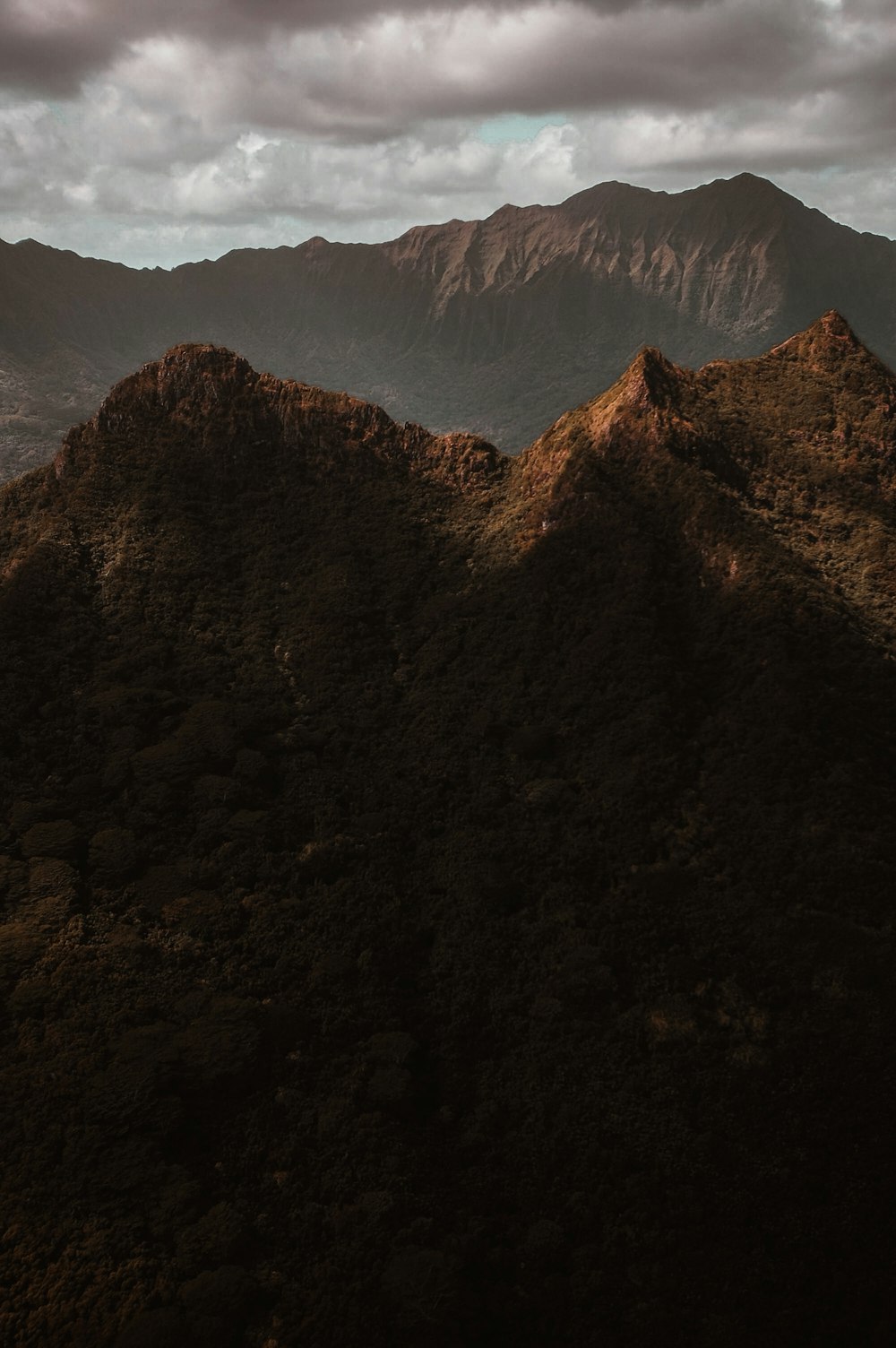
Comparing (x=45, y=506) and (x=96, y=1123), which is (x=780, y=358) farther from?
(x=96, y=1123)

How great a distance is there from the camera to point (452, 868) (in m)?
78.0

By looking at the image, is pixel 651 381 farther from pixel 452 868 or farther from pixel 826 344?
pixel 452 868

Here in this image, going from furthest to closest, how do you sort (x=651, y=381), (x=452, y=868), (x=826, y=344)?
(x=826, y=344) < (x=651, y=381) < (x=452, y=868)

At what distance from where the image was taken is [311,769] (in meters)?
85.5

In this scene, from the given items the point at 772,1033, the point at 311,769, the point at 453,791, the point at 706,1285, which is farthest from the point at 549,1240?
the point at 311,769

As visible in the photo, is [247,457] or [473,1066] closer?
[473,1066]

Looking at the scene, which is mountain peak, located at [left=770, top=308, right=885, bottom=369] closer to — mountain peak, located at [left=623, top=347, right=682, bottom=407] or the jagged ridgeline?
the jagged ridgeline

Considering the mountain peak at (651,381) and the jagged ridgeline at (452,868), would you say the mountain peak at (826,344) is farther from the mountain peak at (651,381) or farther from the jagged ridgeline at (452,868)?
the mountain peak at (651,381)

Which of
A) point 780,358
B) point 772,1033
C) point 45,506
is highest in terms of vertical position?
point 780,358

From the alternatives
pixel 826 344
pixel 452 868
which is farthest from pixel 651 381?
pixel 452 868

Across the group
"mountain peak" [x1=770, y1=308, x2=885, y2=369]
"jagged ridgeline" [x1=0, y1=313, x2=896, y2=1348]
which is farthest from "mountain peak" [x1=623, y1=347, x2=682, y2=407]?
"mountain peak" [x1=770, y1=308, x2=885, y2=369]

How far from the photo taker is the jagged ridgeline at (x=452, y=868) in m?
53.7

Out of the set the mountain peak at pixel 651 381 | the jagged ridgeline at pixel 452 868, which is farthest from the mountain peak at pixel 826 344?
the mountain peak at pixel 651 381

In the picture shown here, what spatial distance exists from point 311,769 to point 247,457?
4052 centimetres
